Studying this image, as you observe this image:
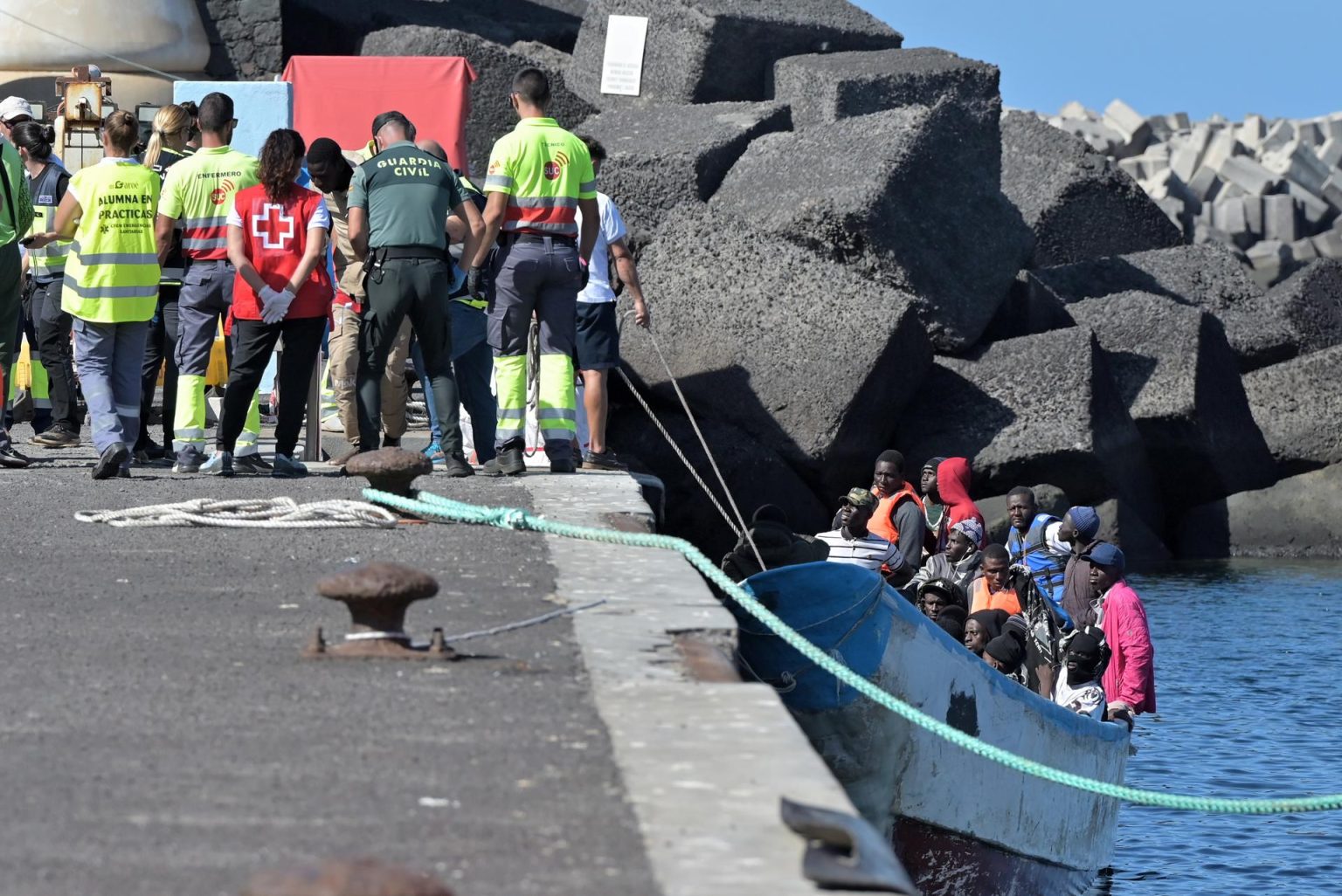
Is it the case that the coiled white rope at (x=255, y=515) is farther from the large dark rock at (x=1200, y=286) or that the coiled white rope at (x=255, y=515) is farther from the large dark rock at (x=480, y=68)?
the large dark rock at (x=1200, y=286)

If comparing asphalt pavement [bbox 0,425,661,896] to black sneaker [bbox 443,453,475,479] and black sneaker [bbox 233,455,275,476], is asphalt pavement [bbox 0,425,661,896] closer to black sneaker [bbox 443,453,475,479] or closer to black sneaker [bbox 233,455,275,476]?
black sneaker [bbox 443,453,475,479]

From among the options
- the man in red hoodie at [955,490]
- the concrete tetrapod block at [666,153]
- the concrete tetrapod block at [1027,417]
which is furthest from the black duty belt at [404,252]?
the concrete tetrapod block at [666,153]

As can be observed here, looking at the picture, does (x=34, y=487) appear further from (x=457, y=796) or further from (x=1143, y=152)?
(x=1143, y=152)

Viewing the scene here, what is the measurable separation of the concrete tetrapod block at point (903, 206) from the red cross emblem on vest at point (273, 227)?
8.24 m

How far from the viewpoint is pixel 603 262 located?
11562 mm

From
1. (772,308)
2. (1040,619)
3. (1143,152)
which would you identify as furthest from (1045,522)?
(1143,152)

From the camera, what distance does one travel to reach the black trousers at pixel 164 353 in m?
10.8

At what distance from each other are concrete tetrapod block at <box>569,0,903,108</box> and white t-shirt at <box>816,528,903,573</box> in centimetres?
1209

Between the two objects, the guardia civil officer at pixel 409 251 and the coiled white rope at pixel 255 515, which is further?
the guardia civil officer at pixel 409 251

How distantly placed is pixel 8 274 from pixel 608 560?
479 centimetres

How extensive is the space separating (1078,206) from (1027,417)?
696cm

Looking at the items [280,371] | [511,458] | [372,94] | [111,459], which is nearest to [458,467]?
[511,458]

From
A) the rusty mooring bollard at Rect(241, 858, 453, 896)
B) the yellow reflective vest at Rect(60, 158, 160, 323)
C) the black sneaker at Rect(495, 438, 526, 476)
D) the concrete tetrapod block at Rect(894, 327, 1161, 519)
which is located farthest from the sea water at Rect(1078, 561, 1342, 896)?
the rusty mooring bollard at Rect(241, 858, 453, 896)

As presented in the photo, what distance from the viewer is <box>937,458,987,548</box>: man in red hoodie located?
1328cm
